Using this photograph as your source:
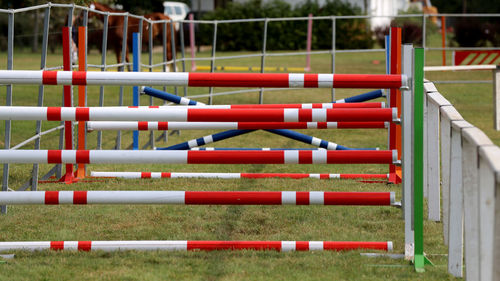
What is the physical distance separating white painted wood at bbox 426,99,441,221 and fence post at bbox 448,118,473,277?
1216mm

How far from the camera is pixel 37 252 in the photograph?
171 inches

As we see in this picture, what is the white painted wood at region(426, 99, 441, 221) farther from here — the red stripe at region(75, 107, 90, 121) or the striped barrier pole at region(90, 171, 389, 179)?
the red stripe at region(75, 107, 90, 121)

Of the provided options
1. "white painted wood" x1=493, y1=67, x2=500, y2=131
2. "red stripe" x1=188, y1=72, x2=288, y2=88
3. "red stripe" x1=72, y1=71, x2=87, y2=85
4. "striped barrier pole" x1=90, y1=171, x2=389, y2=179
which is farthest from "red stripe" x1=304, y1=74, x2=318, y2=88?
"white painted wood" x1=493, y1=67, x2=500, y2=131

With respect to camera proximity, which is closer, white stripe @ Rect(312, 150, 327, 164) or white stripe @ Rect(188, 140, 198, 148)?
white stripe @ Rect(312, 150, 327, 164)

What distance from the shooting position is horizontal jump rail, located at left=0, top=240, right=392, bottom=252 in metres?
4.33

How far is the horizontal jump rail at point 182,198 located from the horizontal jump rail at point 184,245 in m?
0.38

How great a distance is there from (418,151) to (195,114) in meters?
1.19

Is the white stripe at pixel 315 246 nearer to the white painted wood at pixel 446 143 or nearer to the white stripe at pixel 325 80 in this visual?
the white painted wood at pixel 446 143

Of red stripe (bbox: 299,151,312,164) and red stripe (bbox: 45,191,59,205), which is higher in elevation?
red stripe (bbox: 299,151,312,164)

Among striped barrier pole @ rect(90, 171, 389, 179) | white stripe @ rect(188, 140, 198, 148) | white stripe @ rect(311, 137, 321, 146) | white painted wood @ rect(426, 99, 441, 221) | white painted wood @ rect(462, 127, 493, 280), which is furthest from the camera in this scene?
striped barrier pole @ rect(90, 171, 389, 179)

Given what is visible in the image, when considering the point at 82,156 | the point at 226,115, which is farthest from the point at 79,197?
the point at 226,115

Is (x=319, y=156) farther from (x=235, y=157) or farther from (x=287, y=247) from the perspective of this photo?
(x=287, y=247)

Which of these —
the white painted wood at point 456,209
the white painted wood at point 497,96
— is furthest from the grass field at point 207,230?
the white painted wood at point 497,96

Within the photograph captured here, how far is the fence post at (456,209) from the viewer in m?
3.69
